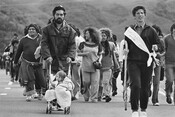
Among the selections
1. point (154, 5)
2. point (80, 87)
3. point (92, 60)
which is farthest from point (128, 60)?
point (154, 5)

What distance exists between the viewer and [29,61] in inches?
754

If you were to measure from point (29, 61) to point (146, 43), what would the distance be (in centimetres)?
615

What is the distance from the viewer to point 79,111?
625 inches

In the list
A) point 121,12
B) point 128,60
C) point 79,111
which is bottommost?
point 79,111

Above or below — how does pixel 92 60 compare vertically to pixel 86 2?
below

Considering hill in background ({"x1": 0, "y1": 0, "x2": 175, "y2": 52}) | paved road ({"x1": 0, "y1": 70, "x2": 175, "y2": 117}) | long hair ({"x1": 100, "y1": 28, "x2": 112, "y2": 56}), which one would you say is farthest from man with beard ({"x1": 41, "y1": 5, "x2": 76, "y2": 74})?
hill in background ({"x1": 0, "y1": 0, "x2": 175, "y2": 52})

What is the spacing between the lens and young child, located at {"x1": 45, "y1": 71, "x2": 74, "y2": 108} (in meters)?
14.8

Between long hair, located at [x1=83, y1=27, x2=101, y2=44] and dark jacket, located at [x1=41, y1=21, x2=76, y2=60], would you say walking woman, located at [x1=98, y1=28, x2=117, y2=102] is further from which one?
dark jacket, located at [x1=41, y1=21, x2=76, y2=60]

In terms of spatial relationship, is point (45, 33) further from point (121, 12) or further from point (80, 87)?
point (121, 12)

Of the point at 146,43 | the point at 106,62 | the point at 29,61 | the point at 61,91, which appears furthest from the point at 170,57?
the point at 146,43

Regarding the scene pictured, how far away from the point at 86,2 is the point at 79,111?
106 meters

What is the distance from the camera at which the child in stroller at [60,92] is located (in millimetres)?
14781

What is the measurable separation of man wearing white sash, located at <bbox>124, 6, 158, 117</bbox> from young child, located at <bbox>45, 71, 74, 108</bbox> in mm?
1652

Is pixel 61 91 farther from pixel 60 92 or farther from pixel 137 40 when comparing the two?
pixel 137 40
